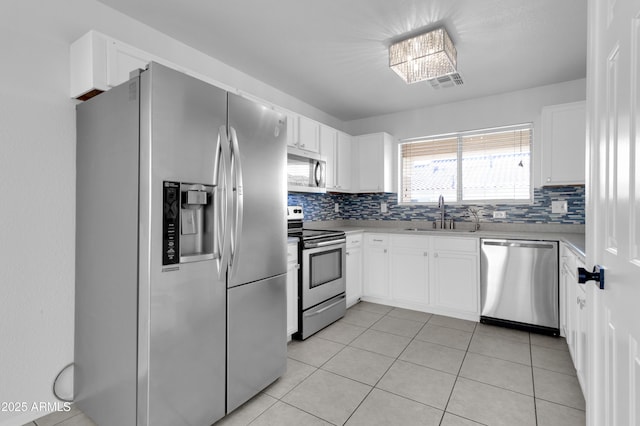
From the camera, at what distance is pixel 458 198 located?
4113 mm

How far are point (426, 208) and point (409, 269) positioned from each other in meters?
0.99

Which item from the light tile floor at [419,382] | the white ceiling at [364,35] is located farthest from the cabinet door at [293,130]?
the light tile floor at [419,382]

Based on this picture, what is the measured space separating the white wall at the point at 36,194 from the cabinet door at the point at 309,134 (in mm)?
1951

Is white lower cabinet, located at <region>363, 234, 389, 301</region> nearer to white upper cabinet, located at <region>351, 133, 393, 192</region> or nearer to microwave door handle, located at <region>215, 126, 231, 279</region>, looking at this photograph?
white upper cabinet, located at <region>351, 133, 393, 192</region>

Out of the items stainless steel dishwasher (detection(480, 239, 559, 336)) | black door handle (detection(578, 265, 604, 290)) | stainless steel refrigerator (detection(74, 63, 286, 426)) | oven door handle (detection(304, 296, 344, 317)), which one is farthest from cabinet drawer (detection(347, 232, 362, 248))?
black door handle (detection(578, 265, 604, 290))

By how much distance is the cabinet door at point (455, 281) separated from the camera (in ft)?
11.1

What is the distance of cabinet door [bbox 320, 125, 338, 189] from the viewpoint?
12.9ft

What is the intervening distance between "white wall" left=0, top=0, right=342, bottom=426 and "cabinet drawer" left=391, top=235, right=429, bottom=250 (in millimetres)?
3017

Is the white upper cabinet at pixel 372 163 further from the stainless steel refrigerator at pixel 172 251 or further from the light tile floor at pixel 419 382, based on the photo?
the stainless steel refrigerator at pixel 172 251

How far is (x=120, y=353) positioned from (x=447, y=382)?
2.02 metres

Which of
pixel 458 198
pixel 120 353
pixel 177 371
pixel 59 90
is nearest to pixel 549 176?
pixel 458 198

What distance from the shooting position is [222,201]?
5.81ft

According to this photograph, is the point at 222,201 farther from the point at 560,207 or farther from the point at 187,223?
the point at 560,207

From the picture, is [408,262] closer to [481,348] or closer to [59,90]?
[481,348]
